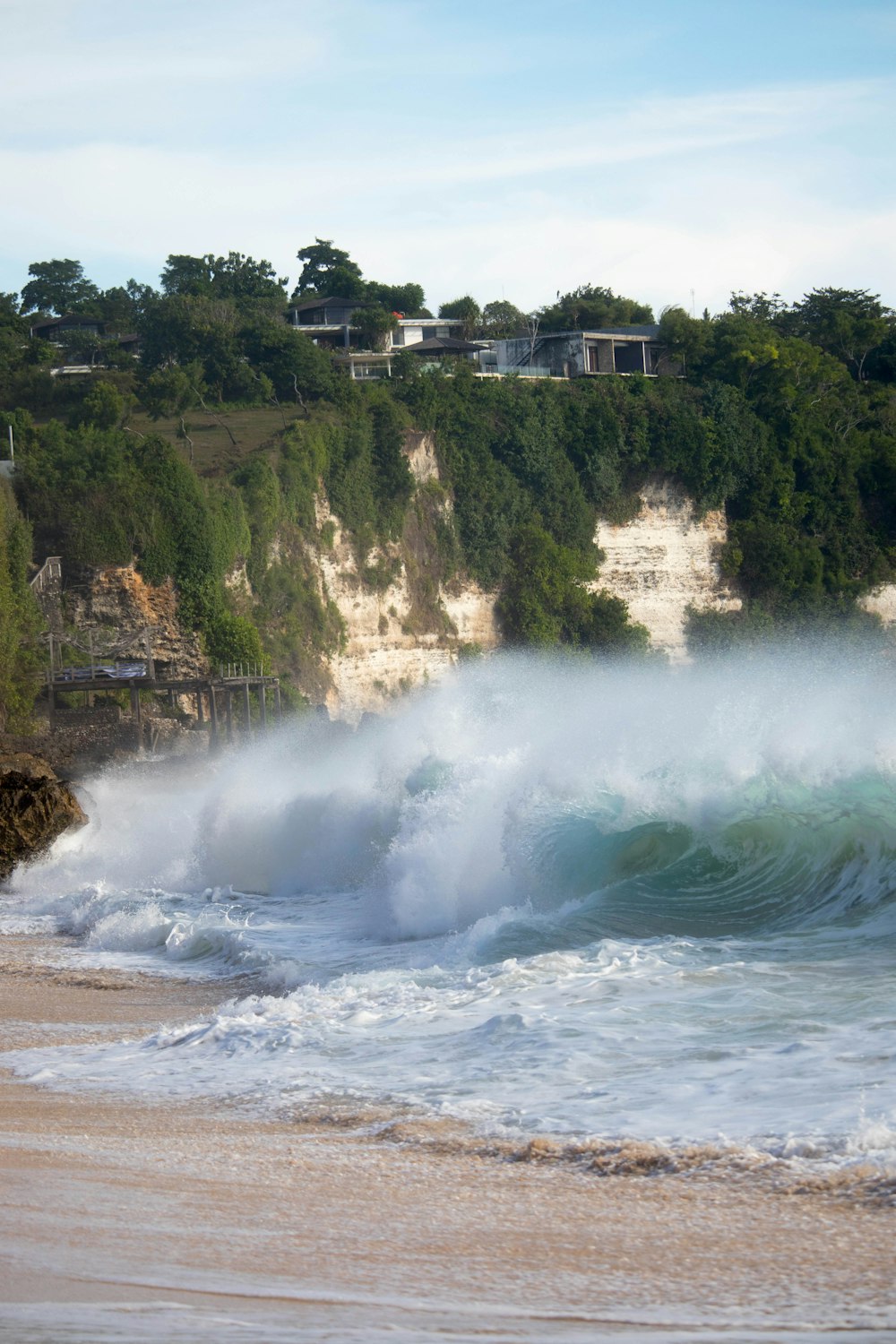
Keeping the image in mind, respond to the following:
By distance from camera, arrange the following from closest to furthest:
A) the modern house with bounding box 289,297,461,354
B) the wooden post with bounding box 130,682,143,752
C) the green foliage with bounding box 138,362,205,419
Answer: the wooden post with bounding box 130,682,143,752
the green foliage with bounding box 138,362,205,419
the modern house with bounding box 289,297,461,354

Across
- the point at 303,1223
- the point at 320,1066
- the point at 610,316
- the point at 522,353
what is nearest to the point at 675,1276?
the point at 303,1223

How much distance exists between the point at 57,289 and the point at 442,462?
45372 mm

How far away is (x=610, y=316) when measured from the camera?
7488 cm

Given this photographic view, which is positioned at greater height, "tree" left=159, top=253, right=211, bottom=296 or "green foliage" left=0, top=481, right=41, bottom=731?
"tree" left=159, top=253, right=211, bottom=296

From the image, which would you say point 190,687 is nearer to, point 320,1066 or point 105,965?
point 105,965

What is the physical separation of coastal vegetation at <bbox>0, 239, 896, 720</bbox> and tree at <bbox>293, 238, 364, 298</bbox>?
582 centimetres

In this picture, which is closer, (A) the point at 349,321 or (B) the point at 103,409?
(B) the point at 103,409

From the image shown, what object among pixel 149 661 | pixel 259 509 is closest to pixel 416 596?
pixel 259 509

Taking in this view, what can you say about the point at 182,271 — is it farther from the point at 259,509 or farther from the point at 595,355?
the point at 259,509

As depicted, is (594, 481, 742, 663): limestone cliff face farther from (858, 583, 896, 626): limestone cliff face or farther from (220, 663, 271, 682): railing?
(220, 663, 271, 682): railing

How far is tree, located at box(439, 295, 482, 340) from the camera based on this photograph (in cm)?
7481

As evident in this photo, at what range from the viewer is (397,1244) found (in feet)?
17.7

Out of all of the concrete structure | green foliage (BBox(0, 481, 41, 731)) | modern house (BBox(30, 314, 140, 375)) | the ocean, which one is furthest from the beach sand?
the concrete structure

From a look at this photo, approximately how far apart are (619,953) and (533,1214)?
15.6 feet
